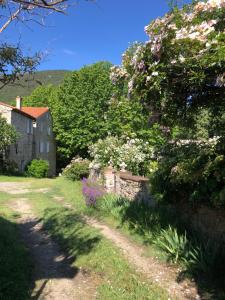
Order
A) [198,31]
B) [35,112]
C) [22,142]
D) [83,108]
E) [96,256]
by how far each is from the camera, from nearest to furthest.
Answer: [198,31] → [96,256] → [22,142] → [83,108] → [35,112]

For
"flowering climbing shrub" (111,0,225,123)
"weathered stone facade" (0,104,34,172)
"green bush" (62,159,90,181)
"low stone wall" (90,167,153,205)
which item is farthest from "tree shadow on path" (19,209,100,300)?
"weathered stone facade" (0,104,34,172)

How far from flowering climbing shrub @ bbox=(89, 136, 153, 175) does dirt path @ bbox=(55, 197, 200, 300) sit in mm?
5914

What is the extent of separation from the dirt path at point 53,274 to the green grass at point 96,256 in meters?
0.18

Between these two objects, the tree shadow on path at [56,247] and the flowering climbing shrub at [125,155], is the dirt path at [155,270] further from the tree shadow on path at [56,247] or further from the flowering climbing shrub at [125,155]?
the flowering climbing shrub at [125,155]

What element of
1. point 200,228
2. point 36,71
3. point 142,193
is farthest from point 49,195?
point 36,71

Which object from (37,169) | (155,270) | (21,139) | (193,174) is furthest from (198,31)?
(21,139)

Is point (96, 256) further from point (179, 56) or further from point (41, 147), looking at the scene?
point (41, 147)

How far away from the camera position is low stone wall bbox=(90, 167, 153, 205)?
38.3ft

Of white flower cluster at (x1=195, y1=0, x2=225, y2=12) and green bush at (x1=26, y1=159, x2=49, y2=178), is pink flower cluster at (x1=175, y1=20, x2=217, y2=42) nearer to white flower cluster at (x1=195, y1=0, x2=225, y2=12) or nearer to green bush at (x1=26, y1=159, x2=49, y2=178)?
white flower cluster at (x1=195, y1=0, x2=225, y2=12)

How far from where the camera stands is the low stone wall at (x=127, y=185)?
11.7m

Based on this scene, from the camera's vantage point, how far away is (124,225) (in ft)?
34.3

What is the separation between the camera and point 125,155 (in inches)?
674

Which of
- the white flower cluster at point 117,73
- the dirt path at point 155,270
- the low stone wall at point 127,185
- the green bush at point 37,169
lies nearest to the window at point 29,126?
the green bush at point 37,169

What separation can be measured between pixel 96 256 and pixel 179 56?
16.1ft
